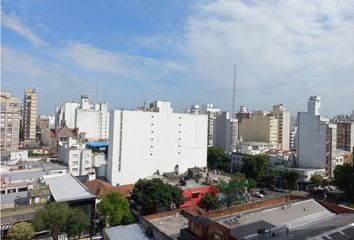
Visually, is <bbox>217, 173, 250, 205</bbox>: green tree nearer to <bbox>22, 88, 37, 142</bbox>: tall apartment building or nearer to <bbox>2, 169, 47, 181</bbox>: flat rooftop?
<bbox>2, 169, 47, 181</bbox>: flat rooftop

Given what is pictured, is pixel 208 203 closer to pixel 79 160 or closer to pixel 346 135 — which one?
pixel 79 160

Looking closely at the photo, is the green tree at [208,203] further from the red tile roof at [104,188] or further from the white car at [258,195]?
the white car at [258,195]

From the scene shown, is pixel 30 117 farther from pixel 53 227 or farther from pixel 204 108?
pixel 53 227

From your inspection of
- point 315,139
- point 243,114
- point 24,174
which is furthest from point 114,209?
point 243,114

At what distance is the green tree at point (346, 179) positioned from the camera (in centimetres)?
2427

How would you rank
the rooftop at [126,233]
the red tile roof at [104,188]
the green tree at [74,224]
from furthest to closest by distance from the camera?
the red tile roof at [104,188]
the green tree at [74,224]
the rooftop at [126,233]

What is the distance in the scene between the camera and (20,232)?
15.2 meters

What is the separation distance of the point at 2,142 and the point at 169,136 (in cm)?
2356

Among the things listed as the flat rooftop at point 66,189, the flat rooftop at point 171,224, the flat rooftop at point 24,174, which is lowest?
the flat rooftop at point 171,224

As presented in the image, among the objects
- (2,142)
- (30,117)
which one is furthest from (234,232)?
(30,117)

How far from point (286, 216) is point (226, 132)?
30.1 metres

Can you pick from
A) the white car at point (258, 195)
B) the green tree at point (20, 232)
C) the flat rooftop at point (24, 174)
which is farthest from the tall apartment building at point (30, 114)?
the white car at point (258, 195)

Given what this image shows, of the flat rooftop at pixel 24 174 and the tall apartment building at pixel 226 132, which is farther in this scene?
the tall apartment building at pixel 226 132

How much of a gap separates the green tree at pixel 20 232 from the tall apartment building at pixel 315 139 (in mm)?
28350
